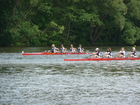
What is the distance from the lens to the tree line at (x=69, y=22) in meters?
63.9

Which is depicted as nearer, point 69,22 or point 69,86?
point 69,86

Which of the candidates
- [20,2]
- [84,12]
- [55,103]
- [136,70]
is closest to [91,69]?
[136,70]

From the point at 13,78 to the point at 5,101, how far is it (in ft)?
23.0

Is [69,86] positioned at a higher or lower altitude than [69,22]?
lower

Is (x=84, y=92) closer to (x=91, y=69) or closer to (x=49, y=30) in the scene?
(x=91, y=69)

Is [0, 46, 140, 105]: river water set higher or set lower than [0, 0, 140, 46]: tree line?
lower

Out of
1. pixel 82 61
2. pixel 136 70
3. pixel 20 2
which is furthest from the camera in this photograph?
pixel 20 2

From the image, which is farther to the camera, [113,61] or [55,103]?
[113,61]

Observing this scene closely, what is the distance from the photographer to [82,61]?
39.3m

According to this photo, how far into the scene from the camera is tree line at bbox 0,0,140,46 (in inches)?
2515

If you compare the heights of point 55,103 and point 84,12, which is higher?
point 84,12

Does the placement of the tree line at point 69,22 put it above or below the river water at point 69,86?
above

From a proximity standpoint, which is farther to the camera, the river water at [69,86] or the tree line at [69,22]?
the tree line at [69,22]

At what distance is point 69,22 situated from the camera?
7288cm
